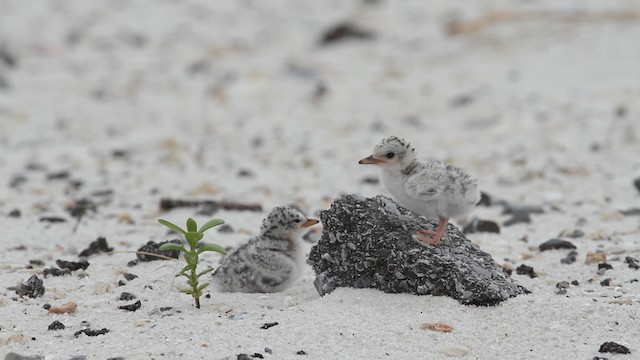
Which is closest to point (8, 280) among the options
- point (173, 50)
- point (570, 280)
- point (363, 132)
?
point (570, 280)

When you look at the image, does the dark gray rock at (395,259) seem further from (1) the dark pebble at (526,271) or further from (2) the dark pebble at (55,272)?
(2) the dark pebble at (55,272)

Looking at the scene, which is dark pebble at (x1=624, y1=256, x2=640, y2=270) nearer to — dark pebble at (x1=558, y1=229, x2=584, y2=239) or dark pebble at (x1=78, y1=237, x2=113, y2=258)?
dark pebble at (x1=558, y1=229, x2=584, y2=239)

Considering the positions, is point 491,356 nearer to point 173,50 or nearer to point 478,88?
point 478,88

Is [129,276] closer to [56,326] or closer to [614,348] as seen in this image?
[56,326]

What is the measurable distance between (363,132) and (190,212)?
393 centimetres

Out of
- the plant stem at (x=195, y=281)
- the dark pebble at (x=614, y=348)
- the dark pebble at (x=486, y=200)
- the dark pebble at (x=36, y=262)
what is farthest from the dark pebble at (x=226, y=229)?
the dark pebble at (x=614, y=348)

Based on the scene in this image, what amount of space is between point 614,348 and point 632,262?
4.68ft

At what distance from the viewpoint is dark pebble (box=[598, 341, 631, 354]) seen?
4.16 metres

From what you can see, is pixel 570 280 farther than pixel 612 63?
No

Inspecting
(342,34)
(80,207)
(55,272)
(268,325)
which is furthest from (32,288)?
(342,34)

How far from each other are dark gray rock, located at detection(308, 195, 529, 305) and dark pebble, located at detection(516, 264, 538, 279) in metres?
0.46

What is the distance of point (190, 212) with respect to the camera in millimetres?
7406

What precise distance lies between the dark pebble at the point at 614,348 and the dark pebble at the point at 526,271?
1.24 metres

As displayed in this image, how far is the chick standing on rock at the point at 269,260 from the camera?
5.29 meters
